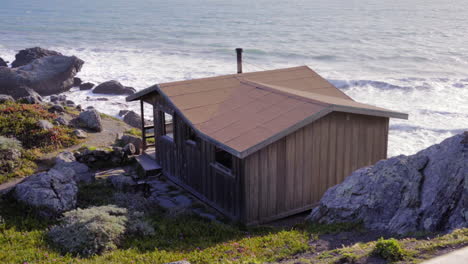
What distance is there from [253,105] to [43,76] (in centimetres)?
2951

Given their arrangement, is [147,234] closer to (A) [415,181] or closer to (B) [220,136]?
(B) [220,136]

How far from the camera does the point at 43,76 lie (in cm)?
3819

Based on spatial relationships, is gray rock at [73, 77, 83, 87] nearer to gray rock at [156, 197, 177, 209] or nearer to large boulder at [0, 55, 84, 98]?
large boulder at [0, 55, 84, 98]

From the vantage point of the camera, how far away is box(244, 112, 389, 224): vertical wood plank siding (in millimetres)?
12258

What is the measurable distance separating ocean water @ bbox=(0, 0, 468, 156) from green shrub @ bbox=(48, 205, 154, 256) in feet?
52.1

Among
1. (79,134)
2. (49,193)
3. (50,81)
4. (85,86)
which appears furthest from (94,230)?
(85,86)

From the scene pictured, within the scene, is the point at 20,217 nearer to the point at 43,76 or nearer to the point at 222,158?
the point at 222,158

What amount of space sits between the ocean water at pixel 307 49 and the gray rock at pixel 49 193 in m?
16.2

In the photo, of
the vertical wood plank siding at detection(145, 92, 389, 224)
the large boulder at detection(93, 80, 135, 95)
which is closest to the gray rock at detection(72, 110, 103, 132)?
the vertical wood plank siding at detection(145, 92, 389, 224)

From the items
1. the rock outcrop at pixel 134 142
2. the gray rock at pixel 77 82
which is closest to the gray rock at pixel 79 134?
the rock outcrop at pixel 134 142

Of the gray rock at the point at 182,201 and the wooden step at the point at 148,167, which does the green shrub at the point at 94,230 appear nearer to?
the gray rock at the point at 182,201

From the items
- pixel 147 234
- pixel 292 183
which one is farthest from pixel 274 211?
pixel 147 234

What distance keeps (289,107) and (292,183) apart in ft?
6.80

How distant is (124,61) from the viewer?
Result: 55.3 metres
